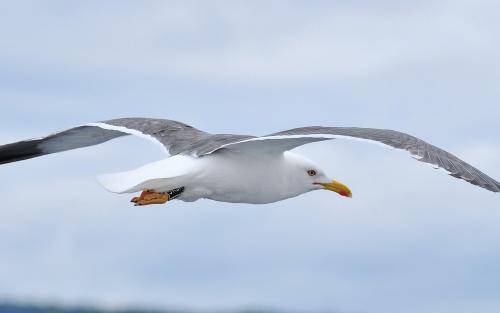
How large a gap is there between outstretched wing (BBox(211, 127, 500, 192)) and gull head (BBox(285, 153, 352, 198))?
2.79 feet

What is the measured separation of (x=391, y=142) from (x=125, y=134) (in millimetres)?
6015

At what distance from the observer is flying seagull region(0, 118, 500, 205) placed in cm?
1447

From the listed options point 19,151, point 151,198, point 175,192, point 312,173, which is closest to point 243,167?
point 175,192

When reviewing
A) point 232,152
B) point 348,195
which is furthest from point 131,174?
point 348,195

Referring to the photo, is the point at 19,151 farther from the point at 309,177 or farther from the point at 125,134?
the point at 309,177

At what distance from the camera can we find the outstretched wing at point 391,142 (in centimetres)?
1411

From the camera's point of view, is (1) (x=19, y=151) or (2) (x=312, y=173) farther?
(1) (x=19, y=151)

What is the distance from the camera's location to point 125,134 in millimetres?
18906

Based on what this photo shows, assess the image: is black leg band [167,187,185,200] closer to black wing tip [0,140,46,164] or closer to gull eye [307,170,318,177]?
gull eye [307,170,318,177]

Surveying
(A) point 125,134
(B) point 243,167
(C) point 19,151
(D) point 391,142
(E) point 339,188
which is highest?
(A) point 125,134

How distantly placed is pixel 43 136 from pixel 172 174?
433 centimetres

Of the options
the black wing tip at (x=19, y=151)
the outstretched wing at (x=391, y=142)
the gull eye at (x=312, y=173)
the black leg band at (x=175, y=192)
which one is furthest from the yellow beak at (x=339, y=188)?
the black wing tip at (x=19, y=151)

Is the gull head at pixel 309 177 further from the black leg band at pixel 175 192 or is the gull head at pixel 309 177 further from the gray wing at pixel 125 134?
the black leg band at pixel 175 192

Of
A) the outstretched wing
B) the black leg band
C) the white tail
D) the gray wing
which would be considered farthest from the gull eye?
the black leg band
